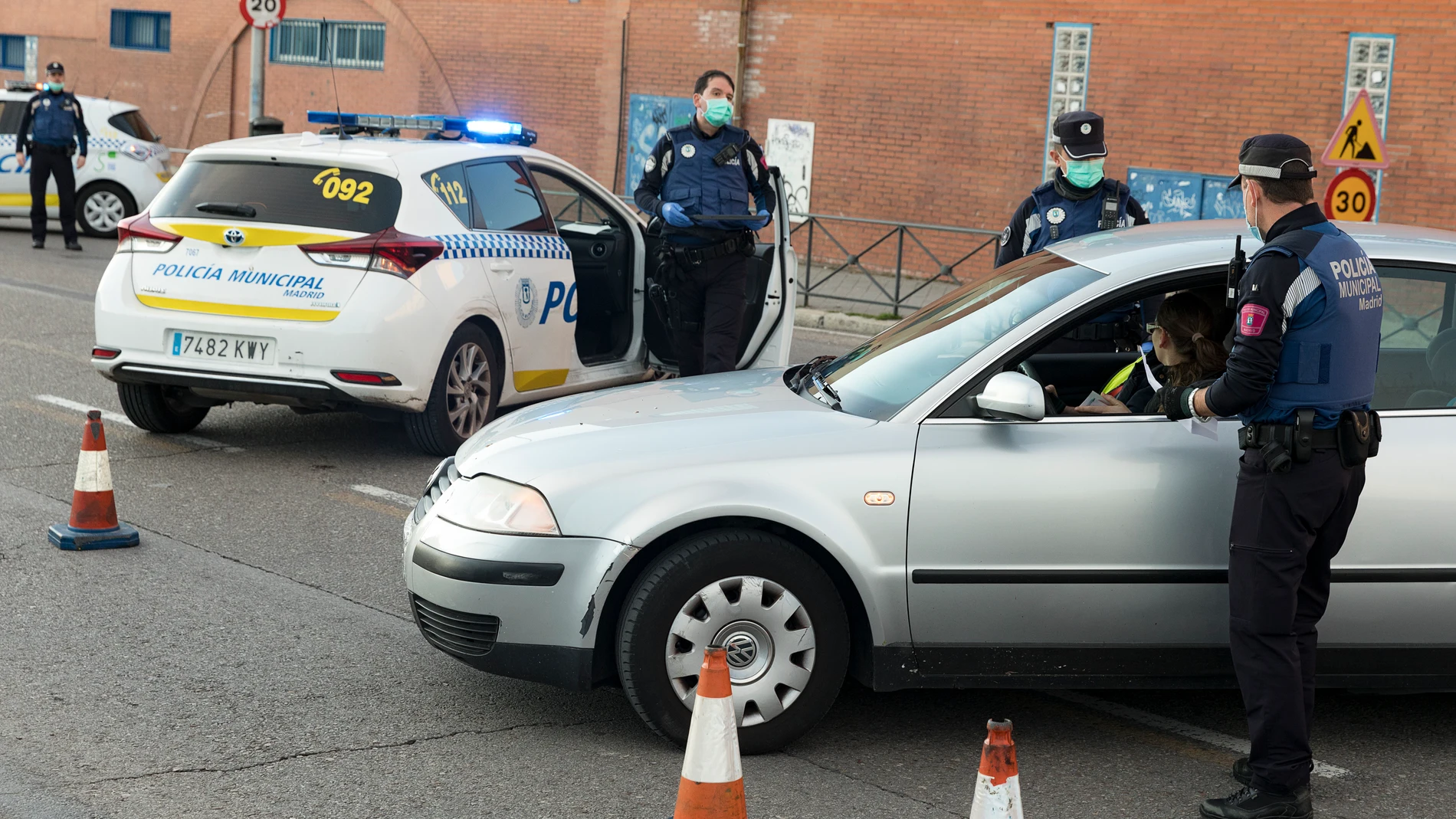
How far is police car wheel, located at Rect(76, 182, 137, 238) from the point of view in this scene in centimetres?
1866

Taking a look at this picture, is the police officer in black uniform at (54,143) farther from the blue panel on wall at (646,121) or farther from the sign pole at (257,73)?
the blue panel on wall at (646,121)

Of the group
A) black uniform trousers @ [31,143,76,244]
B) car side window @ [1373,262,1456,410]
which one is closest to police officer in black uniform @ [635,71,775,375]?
car side window @ [1373,262,1456,410]

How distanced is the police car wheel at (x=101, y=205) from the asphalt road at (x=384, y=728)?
13.5 m

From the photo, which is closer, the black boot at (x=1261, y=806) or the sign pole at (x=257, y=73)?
the black boot at (x=1261, y=806)

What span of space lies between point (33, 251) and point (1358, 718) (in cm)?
1550

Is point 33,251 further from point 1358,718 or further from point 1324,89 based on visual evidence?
point 1358,718

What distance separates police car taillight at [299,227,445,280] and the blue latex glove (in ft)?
4.46

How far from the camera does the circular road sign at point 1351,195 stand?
1123 centimetres

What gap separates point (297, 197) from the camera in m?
7.61

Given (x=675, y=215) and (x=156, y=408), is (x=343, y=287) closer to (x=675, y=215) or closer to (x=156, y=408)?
(x=156, y=408)

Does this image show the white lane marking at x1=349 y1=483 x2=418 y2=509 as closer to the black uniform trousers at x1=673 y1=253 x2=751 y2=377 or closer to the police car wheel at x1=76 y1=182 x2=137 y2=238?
the black uniform trousers at x1=673 y1=253 x2=751 y2=377

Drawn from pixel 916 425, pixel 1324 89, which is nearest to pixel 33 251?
pixel 1324 89

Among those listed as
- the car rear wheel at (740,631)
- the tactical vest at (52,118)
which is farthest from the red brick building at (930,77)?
the car rear wheel at (740,631)

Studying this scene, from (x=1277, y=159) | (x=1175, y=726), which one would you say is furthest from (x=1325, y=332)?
(x=1175, y=726)
